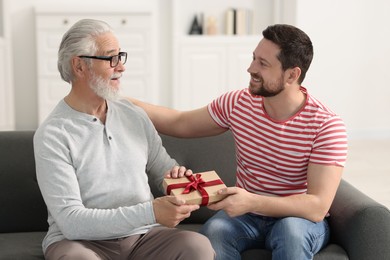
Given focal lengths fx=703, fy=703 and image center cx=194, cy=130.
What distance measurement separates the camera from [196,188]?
87.5 inches

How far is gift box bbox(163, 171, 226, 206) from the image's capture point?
2.17m

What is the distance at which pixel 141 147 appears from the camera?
237 centimetres

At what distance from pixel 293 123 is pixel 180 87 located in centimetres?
362

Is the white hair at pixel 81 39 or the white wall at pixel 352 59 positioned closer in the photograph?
the white hair at pixel 81 39

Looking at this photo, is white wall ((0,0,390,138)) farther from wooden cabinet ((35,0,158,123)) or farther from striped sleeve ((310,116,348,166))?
striped sleeve ((310,116,348,166))

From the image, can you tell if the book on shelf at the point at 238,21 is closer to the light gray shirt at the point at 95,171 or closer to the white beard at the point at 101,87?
the light gray shirt at the point at 95,171

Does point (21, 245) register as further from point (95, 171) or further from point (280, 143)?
point (280, 143)

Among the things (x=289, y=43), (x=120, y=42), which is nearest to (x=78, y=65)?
(x=289, y=43)

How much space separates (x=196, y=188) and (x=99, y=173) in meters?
0.31

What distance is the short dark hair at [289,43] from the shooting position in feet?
7.77

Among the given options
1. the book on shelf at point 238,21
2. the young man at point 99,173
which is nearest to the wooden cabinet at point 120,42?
the book on shelf at point 238,21

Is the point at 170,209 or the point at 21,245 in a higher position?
the point at 170,209

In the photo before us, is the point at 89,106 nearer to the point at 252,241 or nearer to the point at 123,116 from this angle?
the point at 123,116

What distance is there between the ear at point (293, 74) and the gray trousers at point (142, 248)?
628mm
